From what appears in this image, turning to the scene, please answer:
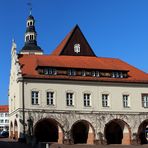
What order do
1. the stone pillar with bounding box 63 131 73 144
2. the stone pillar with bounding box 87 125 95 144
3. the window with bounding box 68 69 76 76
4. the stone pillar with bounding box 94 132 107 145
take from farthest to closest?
1. the window with bounding box 68 69 76 76
2. the stone pillar with bounding box 87 125 95 144
3. the stone pillar with bounding box 94 132 107 145
4. the stone pillar with bounding box 63 131 73 144

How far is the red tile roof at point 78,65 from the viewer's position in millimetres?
53669

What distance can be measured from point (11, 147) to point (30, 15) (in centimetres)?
5571

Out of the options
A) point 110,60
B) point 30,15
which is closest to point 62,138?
point 110,60

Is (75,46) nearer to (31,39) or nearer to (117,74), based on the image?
(117,74)

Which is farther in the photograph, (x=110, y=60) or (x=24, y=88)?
(x=110, y=60)

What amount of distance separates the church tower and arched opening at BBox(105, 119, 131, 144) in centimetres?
4114

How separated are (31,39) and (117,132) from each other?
4472cm

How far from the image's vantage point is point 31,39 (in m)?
96.0

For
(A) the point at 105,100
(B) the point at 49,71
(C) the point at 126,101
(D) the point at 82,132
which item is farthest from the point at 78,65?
(D) the point at 82,132

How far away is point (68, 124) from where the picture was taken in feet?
173

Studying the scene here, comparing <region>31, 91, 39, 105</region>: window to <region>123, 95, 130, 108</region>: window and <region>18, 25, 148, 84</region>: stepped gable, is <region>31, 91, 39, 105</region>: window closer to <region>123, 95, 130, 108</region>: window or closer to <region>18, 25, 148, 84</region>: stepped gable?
<region>18, 25, 148, 84</region>: stepped gable

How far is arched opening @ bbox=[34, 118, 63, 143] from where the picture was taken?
175 feet

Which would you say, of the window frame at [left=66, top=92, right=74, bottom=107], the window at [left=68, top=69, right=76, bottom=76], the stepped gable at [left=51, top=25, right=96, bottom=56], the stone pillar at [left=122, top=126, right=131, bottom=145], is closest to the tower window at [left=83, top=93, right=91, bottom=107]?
the window frame at [left=66, top=92, right=74, bottom=107]

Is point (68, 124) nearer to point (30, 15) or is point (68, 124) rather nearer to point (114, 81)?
point (114, 81)
